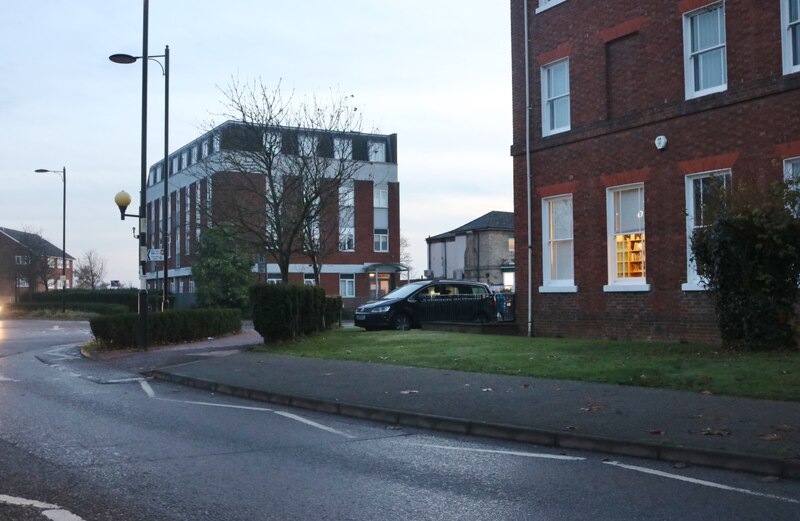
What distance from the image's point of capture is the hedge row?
20250mm

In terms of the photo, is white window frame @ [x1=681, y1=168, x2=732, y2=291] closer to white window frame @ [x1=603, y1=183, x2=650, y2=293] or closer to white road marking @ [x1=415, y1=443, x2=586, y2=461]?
white window frame @ [x1=603, y1=183, x2=650, y2=293]

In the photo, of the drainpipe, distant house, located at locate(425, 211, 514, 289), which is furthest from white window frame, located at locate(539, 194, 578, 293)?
distant house, located at locate(425, 211, 514, 289)

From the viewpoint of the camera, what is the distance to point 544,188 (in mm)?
20938

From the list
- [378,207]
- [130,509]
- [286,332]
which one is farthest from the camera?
[378,207]

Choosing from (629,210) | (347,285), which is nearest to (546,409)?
(629,210)

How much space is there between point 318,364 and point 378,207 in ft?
175

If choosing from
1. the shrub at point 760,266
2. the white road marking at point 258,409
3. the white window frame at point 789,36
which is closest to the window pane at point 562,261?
the white window frame at point 789,36

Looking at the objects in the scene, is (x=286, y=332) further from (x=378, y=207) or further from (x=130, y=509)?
(x=378, y=207)

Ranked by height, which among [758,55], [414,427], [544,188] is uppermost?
[758,55]

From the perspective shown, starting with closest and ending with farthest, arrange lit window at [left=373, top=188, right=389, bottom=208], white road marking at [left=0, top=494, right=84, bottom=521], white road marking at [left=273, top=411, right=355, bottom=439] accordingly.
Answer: white road marking at [left=0, top=494, right=84, bottom=521] → white road marking at [left=273, top=411, right=355, bottom=439] → lit window at [left=373, top=188, right=389, bottom=208]

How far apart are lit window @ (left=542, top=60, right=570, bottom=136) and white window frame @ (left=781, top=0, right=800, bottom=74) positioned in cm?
586

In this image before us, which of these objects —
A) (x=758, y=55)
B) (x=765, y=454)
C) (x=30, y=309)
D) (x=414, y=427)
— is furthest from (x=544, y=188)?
(x=30, y=309)

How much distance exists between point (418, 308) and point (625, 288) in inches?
302

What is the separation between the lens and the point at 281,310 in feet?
66.6
